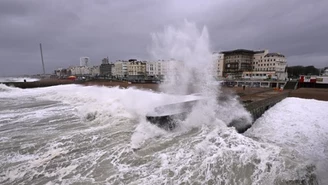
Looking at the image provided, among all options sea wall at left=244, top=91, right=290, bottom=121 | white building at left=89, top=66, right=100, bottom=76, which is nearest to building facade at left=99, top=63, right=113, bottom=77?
white building at left=89, top=66, right=100, bottom=76

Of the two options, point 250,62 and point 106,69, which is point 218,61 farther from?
point 106,69

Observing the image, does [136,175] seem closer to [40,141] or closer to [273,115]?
[40,141]

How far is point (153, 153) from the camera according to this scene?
17.8ft

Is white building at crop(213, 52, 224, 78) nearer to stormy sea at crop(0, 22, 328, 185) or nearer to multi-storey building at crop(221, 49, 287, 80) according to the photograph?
stormy sea at crop(0, 22, 328, 185)

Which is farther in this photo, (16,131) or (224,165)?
(16,131)

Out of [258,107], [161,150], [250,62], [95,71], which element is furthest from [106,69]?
[161,150]

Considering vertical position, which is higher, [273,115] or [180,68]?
[180,68]

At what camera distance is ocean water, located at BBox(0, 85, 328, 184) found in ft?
14.0

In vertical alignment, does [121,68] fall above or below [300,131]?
above

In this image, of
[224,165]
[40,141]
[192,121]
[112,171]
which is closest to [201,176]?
[224,165]

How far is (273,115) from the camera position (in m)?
11.1

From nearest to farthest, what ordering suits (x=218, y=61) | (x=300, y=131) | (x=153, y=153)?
(x=153, y=153), (x=300, y=131), (x=218, y=61)

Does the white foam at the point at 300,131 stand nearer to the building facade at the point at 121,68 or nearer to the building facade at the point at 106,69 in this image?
the building facade at the point at 121,68

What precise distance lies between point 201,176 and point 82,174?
121 inches
